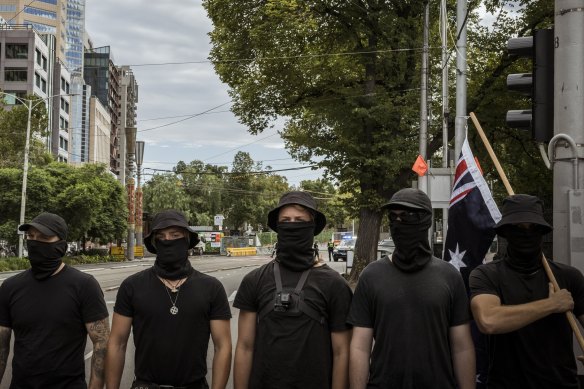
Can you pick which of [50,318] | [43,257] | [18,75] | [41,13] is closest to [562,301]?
[50,318]

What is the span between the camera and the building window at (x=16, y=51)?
85625mm

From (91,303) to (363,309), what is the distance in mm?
1749

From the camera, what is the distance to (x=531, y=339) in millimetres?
3727

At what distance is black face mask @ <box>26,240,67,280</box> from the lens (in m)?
4.45

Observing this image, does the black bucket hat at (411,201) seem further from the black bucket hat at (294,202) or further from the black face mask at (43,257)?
the black face mask at (43,257)

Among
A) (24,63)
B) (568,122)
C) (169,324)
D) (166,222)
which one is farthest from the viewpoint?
(24,63)

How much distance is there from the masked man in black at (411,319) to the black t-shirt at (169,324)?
0.94 m

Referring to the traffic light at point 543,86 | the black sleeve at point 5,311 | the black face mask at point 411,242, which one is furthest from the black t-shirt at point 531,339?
the black sleeve at point 5,311

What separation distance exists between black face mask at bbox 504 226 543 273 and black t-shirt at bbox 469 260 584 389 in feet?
0.14

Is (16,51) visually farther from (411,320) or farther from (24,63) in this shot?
(411,320)

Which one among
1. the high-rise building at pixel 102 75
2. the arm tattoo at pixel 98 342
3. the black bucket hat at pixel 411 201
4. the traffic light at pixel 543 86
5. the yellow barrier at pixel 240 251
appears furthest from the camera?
the high-rise building at pixel 102 75

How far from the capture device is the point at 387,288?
3744mm

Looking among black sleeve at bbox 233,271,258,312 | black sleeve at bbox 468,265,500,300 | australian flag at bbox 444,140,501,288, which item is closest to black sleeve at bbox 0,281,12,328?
black sleeve at bbox 233,271,258,312

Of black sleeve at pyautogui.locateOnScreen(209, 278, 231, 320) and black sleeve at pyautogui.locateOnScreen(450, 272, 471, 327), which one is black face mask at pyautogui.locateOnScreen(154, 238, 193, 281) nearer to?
black sleeve at pyautogui.locateOnScreen(209, 278, 231, 320)
